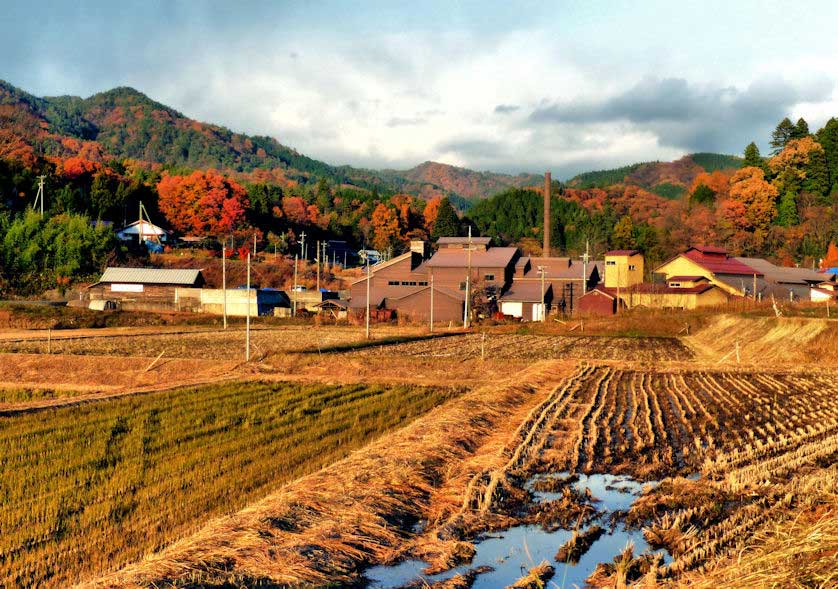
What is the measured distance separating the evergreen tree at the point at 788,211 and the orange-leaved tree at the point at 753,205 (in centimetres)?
82

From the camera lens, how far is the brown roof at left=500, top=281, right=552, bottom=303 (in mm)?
53688

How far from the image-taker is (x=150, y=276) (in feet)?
182

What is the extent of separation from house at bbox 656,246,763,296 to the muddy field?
58.0 feet

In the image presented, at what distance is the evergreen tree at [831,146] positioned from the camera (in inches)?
3178

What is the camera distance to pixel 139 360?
2573cm

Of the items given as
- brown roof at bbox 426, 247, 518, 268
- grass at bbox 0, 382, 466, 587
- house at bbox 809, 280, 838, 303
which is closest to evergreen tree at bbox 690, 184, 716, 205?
house at bbox 809, 280, 838, 303

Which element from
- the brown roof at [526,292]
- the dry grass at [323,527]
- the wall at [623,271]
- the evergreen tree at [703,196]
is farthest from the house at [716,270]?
the dry grass at [323,527]

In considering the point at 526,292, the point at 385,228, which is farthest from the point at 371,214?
the point at 526,292

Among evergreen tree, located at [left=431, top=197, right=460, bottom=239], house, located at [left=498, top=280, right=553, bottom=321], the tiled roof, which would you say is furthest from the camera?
evergreen tree, located at [left=431, top=197, right=460, bottom=239]

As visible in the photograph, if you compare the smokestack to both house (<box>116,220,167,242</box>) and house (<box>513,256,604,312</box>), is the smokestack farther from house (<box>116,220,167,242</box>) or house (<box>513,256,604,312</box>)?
house (<box>116,220,167,242</box>)

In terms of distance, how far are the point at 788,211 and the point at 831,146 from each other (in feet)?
36.8

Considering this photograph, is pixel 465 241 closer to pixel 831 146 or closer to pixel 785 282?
pixel 785 282

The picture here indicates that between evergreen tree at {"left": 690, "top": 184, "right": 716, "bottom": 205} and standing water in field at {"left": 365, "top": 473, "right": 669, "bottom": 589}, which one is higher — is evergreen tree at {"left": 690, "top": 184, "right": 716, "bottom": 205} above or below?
above

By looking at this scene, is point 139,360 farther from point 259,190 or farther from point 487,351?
point 259,190
